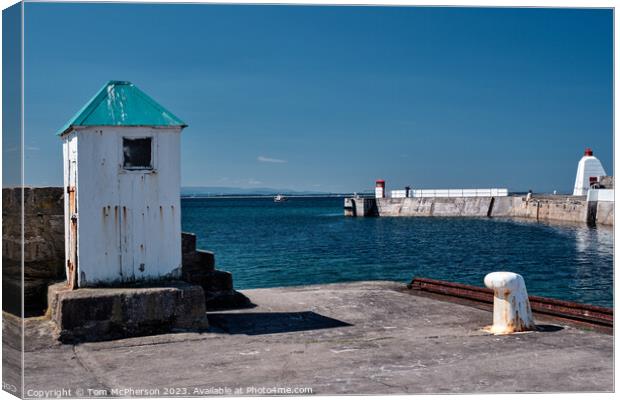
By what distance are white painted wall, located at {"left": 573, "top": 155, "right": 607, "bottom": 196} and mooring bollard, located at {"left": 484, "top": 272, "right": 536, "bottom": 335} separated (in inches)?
1994

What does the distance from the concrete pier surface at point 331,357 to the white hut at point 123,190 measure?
3.01 feet

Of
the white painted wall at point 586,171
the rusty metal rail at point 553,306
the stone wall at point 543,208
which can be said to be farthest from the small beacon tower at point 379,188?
the rusty metal rail at point 553,306

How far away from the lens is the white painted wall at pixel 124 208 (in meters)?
8.19

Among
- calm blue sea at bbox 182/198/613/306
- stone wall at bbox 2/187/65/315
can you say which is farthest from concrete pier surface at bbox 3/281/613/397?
calm blue sea at bbox 182/198/613/306

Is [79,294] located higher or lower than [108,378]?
higher

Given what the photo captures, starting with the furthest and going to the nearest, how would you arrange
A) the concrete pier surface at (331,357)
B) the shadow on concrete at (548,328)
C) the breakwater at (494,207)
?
the breakwater at (494,207) → the shadow on concrete at (548,328) → the concrete pier surface at (331,357)

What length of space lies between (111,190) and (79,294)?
1.24 metres

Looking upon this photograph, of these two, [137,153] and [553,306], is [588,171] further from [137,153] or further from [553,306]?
[137,153]

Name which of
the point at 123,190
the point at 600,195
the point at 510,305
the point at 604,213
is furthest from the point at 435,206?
the point at 123,190

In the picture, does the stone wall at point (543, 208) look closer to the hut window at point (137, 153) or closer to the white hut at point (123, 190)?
the white hut at point (123, 190)

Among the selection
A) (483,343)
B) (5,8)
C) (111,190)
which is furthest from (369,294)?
→ (5,8)

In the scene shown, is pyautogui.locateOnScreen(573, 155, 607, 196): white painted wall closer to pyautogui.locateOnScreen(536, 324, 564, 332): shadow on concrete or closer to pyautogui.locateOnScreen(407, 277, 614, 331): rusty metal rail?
pyautogui.locateOnScreen(407, 277, 614, 331): rusty metal rail

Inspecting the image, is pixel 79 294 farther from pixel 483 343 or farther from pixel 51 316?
pixel 483 343

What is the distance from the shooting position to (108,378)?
6.39 meters
